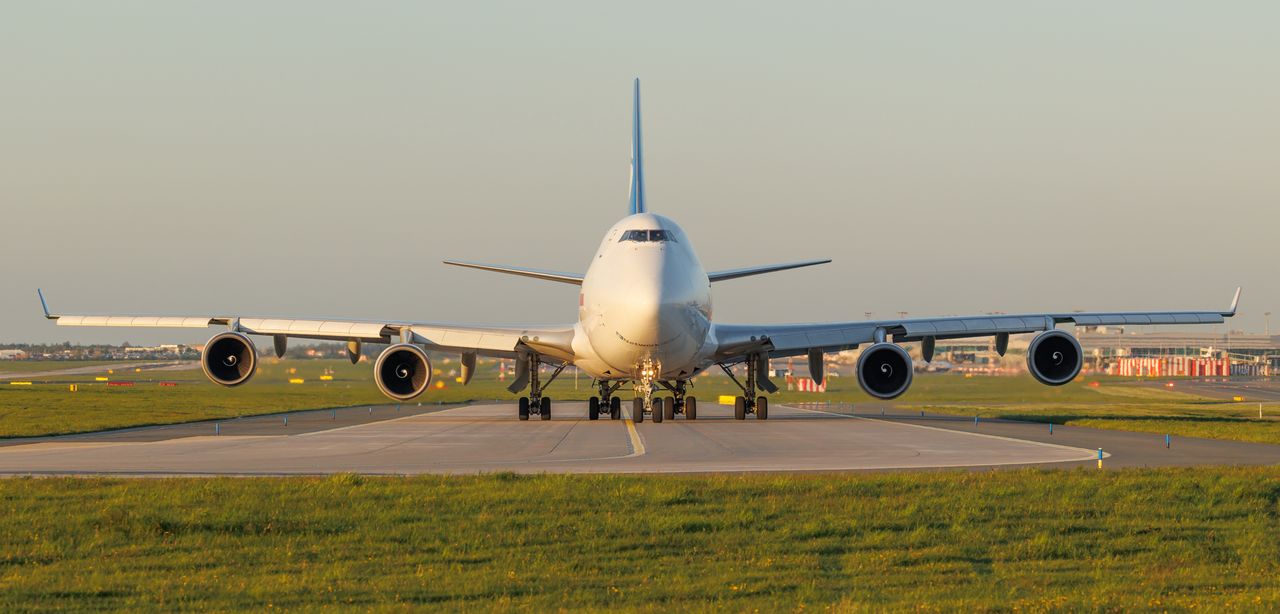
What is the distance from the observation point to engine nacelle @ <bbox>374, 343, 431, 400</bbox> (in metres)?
35.5

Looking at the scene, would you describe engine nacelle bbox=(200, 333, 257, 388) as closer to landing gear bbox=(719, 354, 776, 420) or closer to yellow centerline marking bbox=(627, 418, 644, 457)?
yellow centerline marking bbox=(627, 418, 644, 457)

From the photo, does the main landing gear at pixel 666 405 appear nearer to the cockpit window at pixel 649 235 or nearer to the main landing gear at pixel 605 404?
the main landing gear at pixel 605 404

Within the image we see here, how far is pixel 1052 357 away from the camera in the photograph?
3794cm

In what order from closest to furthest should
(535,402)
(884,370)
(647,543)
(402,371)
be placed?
(647,543)
(884,370)
(402,371)
(535,402)

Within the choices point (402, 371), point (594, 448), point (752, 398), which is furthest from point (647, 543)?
point (752, 398)

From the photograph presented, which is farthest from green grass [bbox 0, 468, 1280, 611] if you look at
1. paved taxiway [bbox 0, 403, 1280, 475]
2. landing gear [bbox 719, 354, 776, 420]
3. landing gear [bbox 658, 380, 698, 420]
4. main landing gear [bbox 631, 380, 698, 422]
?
landing gear [bbox 719, 354, 776, 420]

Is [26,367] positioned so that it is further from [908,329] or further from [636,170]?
[908,329]

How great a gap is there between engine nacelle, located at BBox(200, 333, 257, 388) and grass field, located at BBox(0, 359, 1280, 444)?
3588mm

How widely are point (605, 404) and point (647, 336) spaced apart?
952 cm

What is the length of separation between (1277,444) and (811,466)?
13146 millimetres

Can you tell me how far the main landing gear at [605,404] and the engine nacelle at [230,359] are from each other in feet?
34.2

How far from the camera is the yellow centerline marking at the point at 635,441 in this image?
25812 mm

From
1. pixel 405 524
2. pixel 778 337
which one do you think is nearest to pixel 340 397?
pixel 778 337

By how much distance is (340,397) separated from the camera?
70000 mm
